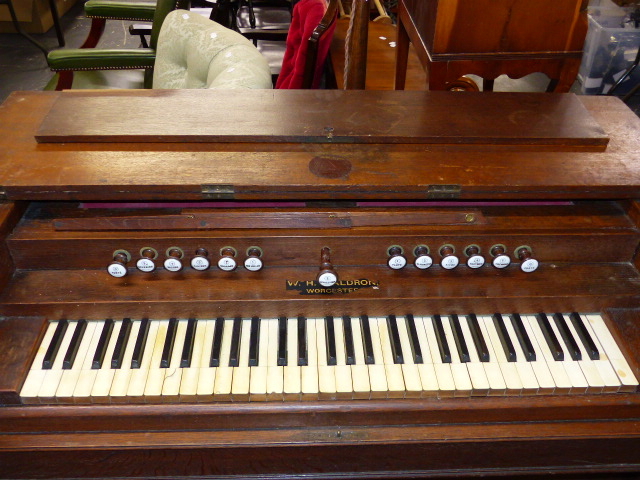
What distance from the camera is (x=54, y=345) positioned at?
1655 mm

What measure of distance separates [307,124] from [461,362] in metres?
0.84

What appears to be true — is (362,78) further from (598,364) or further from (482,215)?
(598,364)

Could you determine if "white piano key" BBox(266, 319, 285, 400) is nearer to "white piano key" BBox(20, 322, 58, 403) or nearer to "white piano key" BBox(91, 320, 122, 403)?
"white piano key" BBox(91, 320, 122, 403)

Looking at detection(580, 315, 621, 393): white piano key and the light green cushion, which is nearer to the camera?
detection(580, 315, 621, 393): white piano key

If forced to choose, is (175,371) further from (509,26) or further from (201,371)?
(509,26)

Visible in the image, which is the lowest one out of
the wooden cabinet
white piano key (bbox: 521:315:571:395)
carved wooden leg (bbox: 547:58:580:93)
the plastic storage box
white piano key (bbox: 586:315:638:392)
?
the plastic storage box

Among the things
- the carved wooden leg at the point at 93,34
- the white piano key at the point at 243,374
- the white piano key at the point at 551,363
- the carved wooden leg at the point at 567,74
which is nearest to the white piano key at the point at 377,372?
the white piano key at the point at 243,374

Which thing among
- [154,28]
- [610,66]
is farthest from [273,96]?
[610,66]

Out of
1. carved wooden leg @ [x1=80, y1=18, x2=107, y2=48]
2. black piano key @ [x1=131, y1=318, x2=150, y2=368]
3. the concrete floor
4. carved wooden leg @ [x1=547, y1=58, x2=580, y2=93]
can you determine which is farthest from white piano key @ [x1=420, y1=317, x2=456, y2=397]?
carved wooden leg @ [x1=80, y1=18, x2=107, y2=48]

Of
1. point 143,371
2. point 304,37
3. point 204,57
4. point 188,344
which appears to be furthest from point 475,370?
point 204,57

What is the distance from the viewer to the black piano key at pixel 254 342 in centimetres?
165

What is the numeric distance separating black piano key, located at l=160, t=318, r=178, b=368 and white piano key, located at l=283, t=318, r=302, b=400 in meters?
0.31

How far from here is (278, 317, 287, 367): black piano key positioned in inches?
65.1

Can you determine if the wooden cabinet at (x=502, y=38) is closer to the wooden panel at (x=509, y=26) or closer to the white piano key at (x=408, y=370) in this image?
the wooden panel at (x=509, y=26)
